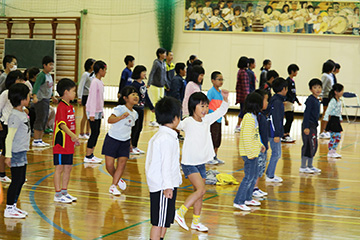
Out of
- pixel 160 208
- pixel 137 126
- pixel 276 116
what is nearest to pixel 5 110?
pixel 137 126

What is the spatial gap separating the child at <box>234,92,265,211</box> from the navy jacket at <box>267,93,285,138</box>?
3.86 feet

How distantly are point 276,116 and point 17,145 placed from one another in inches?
132

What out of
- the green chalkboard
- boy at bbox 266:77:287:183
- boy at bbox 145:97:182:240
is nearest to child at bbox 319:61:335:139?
boy at bbox 266:77:287:183

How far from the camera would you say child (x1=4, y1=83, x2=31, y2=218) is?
473 cm

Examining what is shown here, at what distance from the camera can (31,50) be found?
18.0m

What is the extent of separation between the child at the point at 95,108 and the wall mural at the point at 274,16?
965cm

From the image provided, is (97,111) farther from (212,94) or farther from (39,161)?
(212,94)

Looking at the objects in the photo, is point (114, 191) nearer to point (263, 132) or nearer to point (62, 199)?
point (62, 199)

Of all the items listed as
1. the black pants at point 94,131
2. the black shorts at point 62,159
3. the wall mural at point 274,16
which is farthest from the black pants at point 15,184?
the wall mural at point 274,16

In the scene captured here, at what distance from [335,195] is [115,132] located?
8.93 ft

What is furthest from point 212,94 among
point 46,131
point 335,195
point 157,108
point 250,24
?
point 250,24

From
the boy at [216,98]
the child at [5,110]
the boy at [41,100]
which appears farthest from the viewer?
the boy at [41,100]

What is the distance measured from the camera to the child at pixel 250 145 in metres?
5.17

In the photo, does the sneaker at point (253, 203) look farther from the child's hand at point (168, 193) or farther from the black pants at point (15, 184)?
the black pants at point (15, 184)
